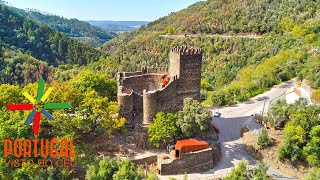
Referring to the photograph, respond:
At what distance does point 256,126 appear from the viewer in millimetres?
32469

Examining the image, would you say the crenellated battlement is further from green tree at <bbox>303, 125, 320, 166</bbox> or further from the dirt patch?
green tree at <bbox>303, 125, 320, 166</bbox>

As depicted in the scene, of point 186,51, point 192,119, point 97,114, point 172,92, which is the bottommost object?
point 192,119

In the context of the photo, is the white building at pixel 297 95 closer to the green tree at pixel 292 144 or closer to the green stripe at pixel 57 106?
the green tree at pixel 292 144

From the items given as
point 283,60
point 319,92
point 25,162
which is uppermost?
point 283,60

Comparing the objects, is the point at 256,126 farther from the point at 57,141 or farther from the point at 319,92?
the point at 57,141

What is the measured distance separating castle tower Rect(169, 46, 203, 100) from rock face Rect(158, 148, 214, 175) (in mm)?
6351

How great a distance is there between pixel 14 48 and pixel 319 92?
271ft

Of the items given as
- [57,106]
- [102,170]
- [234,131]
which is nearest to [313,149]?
[234,131]

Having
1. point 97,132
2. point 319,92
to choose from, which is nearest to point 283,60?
point 319,92

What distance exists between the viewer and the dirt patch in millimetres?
27125

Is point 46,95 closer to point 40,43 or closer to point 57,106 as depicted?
point 57,106

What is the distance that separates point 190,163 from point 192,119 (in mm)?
3740

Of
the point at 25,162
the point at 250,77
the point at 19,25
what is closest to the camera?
the point at 25,162

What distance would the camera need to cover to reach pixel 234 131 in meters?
32.9
